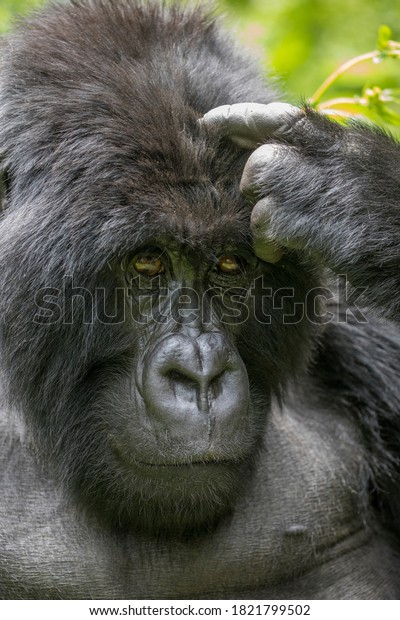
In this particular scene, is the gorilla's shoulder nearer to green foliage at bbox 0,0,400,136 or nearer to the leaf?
the leaf

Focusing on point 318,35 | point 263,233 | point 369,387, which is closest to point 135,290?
point 263,233

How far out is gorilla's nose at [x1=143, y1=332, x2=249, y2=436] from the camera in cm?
275

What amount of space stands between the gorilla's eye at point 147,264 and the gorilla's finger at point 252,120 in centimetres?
46

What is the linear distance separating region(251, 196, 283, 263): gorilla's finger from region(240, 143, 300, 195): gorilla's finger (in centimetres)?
5

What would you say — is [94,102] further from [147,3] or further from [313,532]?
[313,532]

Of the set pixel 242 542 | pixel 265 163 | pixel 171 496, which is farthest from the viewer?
pixel 242 542

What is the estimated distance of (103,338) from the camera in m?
3.04

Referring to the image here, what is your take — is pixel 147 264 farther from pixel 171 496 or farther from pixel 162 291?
pixel 171 496

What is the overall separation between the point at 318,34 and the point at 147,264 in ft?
14.8

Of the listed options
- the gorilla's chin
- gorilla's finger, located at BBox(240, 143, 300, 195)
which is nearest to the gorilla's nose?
the gorilla's chin

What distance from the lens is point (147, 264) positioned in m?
3.00

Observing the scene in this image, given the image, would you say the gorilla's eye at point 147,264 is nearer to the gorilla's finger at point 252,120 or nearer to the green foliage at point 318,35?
the gorilla's finger at point 252,120
